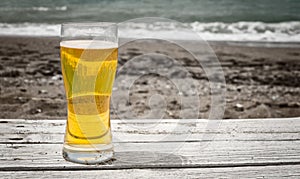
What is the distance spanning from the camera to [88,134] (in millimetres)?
1478

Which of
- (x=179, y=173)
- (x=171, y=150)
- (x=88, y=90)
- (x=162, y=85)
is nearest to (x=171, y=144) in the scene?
(x=171, y=150)

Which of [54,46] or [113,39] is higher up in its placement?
[113,39]

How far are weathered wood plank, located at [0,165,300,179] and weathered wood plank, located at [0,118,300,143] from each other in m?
0.30

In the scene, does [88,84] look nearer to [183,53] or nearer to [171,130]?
[171,130]

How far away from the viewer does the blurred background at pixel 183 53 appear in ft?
18.4

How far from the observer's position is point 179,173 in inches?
54.6

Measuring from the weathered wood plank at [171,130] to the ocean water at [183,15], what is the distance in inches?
417

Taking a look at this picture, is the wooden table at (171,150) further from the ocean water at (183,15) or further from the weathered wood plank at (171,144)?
the ocean water at (183,15)

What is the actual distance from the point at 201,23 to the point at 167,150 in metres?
15.1

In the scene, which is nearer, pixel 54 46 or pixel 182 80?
pixel 182 80

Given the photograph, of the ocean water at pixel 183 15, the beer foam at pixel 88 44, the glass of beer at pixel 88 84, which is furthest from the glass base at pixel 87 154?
the ocean water at pixel 183 15

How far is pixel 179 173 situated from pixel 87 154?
314 millimetres

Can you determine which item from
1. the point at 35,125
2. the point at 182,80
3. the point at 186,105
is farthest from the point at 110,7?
the point at 35,125

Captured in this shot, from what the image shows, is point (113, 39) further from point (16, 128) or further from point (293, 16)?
point (293, 16)
